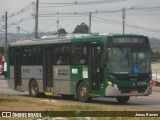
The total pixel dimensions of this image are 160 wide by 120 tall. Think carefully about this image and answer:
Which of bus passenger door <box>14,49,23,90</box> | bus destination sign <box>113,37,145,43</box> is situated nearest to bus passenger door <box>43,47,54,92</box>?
bus passenger door <box>14,49,23,90</box>

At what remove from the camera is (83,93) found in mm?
25172

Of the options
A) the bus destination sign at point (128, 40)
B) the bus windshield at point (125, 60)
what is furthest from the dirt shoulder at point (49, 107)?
the bus destination sign at point (128, 40)

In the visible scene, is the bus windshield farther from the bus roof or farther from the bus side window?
the bus side window

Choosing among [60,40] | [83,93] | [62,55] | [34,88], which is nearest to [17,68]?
[34,88]

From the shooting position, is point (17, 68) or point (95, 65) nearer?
point (95, 65)

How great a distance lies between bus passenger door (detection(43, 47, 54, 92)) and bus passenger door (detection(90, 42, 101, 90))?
12.8 ft

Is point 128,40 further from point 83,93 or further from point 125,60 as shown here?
point 83,93

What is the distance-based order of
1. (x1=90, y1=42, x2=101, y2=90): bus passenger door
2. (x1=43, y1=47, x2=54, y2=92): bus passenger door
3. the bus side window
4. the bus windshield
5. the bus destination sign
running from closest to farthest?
the bus windshield
the bus destination sign
(x1=90, y1=42, x2=101, y2=90): bus passenger door
the bus side window
(x1=43, y1=47, x2=54, y2=92): bus passenger door

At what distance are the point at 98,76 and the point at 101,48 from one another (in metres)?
1.26

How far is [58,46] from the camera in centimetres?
2716

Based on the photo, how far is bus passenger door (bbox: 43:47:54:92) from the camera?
27.9m

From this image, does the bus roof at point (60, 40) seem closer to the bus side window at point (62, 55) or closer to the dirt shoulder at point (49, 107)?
the bus side window at point (62, 55)

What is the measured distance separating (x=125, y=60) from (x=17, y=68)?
30.4 feet

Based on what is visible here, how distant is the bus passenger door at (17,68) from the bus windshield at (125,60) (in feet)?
27.5
